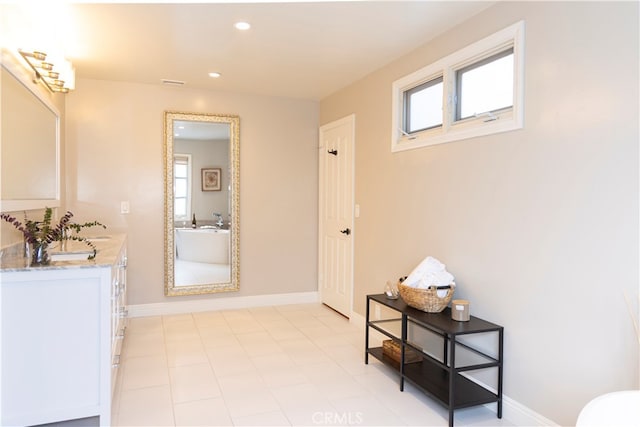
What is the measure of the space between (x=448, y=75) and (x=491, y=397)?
2.05 meters

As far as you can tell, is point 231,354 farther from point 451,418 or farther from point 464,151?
point 464,151

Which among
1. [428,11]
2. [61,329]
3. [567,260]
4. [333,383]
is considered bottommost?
[333,383]

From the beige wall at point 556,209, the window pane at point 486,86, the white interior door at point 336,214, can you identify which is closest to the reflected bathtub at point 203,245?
the white interior door at point 336,214

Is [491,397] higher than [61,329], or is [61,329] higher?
[61,329]

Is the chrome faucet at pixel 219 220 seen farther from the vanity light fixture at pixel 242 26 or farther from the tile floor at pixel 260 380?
the vanity light fixture at pixel 242 26

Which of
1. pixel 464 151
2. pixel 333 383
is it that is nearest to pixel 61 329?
pixel 333 383

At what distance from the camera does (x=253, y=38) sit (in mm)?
3051

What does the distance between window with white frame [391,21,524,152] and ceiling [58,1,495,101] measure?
0.82ft

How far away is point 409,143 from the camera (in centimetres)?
329

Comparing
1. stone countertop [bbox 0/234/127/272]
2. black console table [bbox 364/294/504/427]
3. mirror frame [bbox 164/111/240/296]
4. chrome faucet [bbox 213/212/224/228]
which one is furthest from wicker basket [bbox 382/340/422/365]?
chrome faucet [bbox 213/212/224/228]

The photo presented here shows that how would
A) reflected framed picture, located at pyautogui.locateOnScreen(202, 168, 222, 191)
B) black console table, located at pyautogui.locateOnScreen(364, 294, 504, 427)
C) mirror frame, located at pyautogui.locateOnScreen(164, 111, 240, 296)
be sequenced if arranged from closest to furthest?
black console table, located at pyautogui.locateOnScreen(364, 294, 504, 427) < mirror frame, located at pyautogui.locateOnScreen(164, 111, 240, 296) < reflected framed picture, located at pyautogui.locateOnScreen(202, 168, 222, 191)

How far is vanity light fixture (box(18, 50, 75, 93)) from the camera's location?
2699 millimetres

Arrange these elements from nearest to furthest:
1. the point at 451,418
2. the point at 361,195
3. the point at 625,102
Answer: the point at 625,102
the point at 451,418
the point at 361,195

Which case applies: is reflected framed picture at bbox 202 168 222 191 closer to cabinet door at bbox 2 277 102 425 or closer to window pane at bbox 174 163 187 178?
window pane at bbox 174 163 187 178
